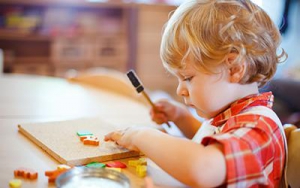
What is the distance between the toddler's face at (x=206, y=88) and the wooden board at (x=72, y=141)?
0.17 metres

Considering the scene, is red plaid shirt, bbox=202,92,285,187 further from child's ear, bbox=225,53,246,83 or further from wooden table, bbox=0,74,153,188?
wooden table, bbox=0,74,153,188

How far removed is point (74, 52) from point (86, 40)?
131mm

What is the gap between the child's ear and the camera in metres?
0.81

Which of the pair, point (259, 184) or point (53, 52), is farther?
point (53, 52)

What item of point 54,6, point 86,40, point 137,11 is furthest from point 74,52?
point 137,11

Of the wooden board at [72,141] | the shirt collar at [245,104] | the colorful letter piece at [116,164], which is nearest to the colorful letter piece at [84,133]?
the wooden board at [72,141]

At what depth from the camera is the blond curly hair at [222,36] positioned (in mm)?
801

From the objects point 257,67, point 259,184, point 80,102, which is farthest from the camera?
point 80,102

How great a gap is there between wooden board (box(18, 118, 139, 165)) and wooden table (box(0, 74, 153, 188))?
0.06 ft

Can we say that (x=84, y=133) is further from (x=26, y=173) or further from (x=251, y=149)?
(x=251, y=149)

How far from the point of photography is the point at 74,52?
3.41m

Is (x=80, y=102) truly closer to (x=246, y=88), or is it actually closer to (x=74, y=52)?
(x=246, y=88)

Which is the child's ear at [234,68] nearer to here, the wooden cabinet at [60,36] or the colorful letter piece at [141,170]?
the colorful letter piece at [141,170]

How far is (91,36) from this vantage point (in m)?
3.46
